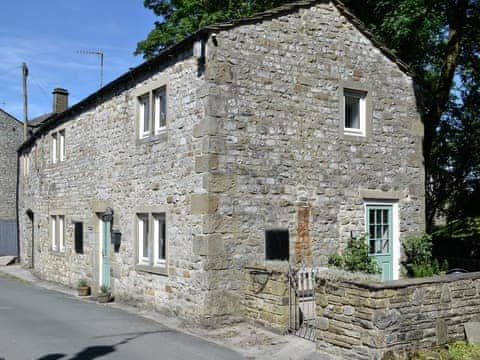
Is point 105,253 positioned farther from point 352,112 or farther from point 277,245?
point 352,112

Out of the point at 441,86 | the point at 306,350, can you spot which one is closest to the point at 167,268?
the point at 306,350

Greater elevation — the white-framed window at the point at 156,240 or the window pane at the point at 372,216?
the window pane at the point at 372,216

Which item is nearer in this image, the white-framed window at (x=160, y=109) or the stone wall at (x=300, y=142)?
the stone wall at (x=300, y=142)

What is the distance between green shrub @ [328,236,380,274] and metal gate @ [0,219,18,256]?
2275 cm

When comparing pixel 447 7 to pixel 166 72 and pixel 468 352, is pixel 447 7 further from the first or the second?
pixel 468 352

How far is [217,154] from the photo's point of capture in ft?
35.6

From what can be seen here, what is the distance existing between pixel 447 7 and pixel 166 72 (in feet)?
26.8

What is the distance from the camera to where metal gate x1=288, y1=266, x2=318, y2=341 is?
9883 millimetres

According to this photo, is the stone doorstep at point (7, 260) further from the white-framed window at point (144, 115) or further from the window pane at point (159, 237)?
the window pane at point (159, 237)

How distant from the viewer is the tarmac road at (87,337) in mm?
8703

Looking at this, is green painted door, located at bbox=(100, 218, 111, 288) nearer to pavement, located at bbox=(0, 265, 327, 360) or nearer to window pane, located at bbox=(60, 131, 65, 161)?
pavement, located at bbox=(0, 265, 327, 360)

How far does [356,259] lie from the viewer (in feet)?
40.1

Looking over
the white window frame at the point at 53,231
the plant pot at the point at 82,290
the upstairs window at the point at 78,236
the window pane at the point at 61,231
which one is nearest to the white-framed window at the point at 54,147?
the white window frame at the point at 53,231

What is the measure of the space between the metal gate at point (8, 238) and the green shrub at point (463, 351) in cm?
2614
